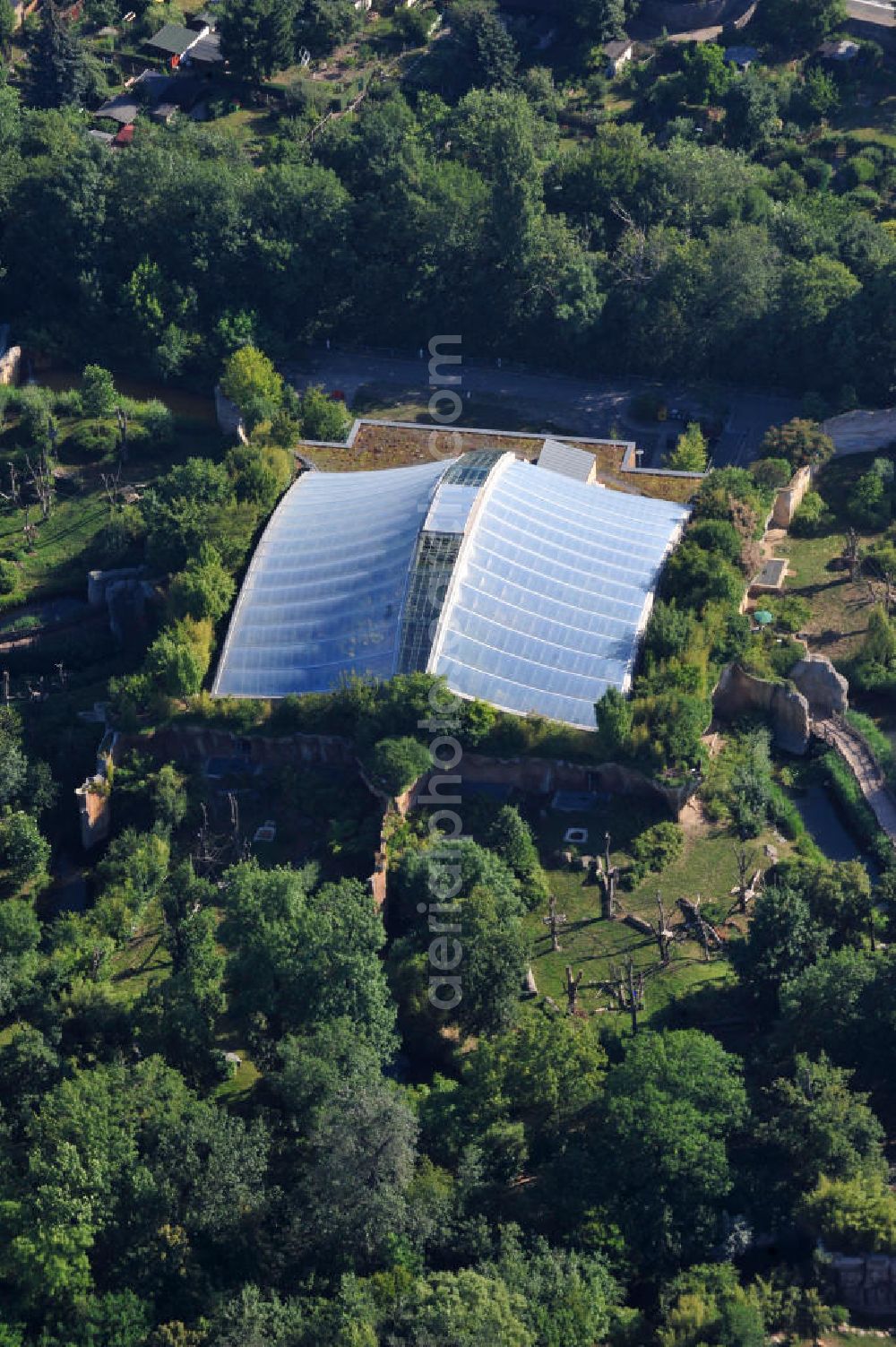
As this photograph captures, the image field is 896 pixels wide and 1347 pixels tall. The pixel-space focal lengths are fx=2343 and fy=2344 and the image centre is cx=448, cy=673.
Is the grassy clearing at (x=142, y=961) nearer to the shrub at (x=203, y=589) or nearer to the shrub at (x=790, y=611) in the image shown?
the shrub at (x=203, y=589)

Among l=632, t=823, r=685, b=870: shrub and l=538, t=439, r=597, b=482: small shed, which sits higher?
l=538, t=439, r=597, b=482: small shed

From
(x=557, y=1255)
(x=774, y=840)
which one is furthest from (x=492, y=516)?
(x=557, y=1255)

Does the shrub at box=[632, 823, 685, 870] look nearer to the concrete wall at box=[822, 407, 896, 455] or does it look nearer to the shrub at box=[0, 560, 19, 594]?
the concrete wall at box=[822, 407, 896, 455]

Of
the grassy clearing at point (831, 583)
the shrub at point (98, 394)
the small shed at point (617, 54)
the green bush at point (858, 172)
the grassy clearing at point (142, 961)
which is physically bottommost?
the grassy clearing at point (142, 961)

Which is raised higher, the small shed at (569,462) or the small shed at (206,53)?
the small shed at (206,53)

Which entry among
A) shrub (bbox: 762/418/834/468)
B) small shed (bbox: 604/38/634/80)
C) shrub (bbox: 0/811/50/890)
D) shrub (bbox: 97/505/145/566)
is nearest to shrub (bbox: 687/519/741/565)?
shrub (bbox: 762/418/834/468)

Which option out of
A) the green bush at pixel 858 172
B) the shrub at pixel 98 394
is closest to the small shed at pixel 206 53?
the shrub at pixel 98 394

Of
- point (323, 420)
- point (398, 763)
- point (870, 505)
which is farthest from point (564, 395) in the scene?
point (398, 763)
